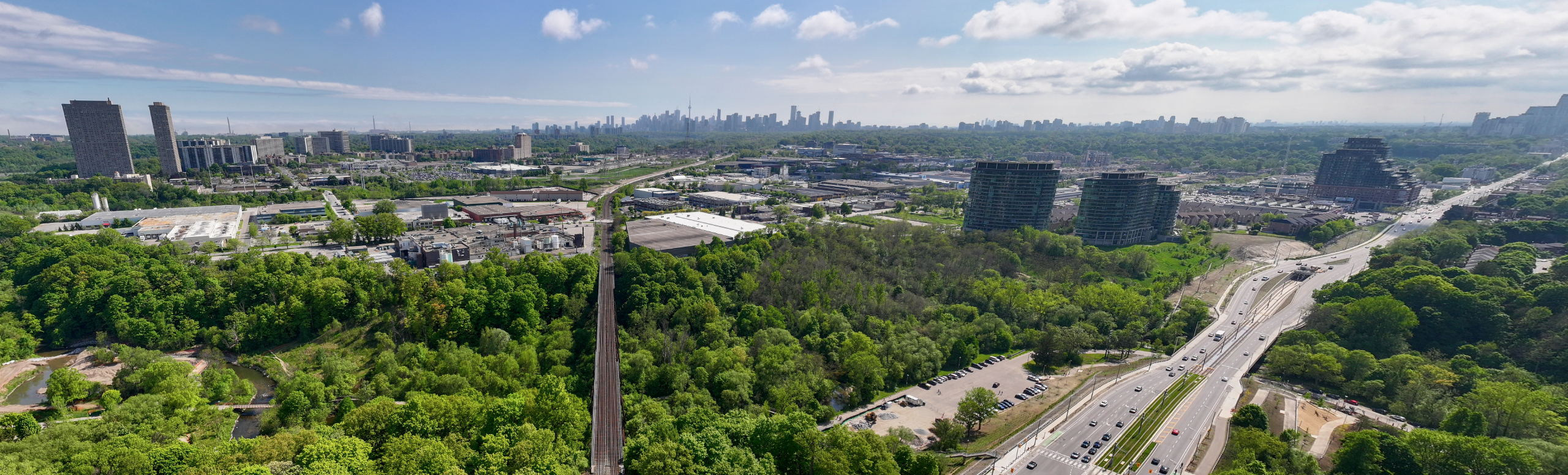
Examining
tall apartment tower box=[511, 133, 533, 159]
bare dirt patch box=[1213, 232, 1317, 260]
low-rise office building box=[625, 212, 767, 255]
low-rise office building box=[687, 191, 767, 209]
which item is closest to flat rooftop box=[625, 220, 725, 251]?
low-rise office building box=[625, 212, 767, 255]

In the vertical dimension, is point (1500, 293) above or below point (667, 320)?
above

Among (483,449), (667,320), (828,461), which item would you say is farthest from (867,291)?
(483,449)

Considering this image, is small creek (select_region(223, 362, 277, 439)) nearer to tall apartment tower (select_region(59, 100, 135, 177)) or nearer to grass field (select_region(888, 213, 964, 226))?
grass field (select_region(888, 213, 964, 226))

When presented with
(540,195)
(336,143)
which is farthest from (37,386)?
(336,143)

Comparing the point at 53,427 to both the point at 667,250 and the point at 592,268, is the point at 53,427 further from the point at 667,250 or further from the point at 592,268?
the point at 667,250

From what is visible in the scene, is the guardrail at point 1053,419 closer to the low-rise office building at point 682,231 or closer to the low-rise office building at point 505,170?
the low-rise office building at point 682,231
